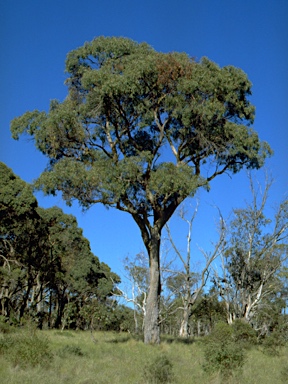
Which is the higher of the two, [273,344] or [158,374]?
[273,344]

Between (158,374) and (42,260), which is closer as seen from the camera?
(158,374)

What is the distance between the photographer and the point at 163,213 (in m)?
18.9

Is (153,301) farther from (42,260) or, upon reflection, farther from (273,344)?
(42,260)

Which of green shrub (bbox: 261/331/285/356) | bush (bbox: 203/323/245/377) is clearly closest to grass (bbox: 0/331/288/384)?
bush (bbox: 203/323/245/377)

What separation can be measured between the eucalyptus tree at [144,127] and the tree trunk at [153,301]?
4 centimetres

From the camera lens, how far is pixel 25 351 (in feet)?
34.1

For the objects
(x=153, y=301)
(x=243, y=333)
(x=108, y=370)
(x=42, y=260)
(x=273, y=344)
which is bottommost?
(x=108, y=370)

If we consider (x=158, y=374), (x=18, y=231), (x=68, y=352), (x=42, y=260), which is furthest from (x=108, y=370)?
(x=42, y=260)

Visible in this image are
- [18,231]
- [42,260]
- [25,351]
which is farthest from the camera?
[42,260]

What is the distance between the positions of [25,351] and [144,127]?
37.6 feet

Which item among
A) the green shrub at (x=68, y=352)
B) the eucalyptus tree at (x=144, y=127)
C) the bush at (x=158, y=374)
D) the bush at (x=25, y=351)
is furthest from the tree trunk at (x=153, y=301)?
the bush at (x=158, y=374)

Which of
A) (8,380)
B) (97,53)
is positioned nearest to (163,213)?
(97,53)

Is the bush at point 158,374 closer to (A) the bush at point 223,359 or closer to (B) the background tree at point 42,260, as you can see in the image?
(A) the bush at point 223,359

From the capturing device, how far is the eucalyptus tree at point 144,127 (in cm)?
1753
